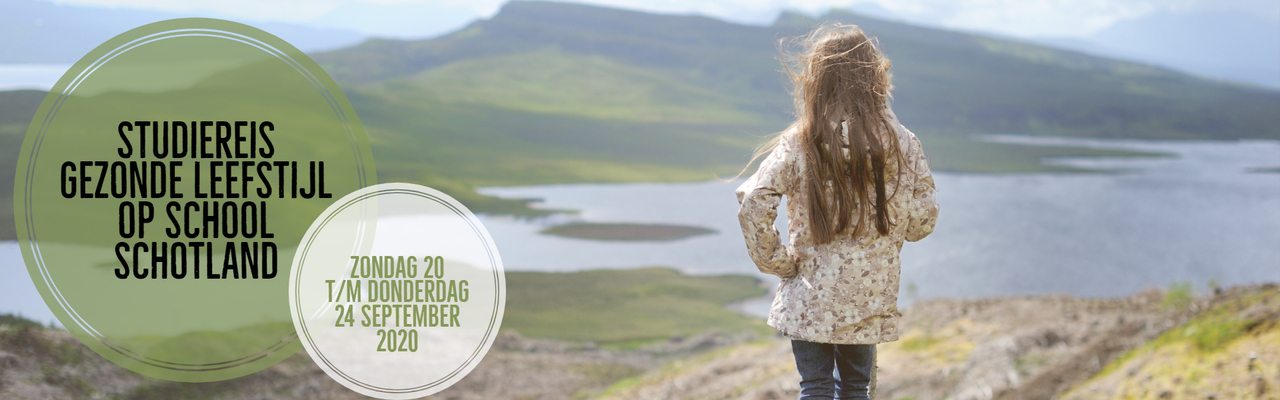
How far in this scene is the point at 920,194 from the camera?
287 centimetres

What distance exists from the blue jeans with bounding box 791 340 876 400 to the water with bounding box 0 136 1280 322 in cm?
835

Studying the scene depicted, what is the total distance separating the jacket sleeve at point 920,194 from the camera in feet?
9.23

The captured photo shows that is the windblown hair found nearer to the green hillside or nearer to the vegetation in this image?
the vegetation

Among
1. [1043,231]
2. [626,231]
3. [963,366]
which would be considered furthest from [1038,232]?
[963,366]

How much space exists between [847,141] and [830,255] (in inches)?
16.8

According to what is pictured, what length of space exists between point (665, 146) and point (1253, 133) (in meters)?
65.3

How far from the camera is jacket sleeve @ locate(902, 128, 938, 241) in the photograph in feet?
9.23

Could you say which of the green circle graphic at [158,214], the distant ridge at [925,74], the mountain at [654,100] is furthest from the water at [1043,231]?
the distant ridge at [925,74]

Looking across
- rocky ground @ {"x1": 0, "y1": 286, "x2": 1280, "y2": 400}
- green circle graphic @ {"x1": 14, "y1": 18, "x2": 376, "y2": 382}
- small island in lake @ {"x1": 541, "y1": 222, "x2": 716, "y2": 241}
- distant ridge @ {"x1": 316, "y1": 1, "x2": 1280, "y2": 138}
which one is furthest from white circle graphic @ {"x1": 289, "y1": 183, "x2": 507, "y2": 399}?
distant ridge @ {"x1": 316, "y1": 1, "x2": 1280, "y2": 138}

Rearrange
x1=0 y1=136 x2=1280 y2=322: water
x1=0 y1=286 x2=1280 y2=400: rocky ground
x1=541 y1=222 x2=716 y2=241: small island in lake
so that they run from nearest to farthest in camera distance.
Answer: x1=0 y1=286 x2=1280 y2=400: rocky ground → x1=0 y1=136 x2=1280 y2=322: water → x1=541 y1=222 x2=716 y2=241: small island in lake

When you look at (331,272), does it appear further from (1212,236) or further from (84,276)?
(1212,236)

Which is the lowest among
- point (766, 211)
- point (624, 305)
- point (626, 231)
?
point (624, 305)

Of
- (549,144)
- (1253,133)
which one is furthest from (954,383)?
(1253,133)

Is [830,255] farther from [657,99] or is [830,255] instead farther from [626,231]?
[657,99]
